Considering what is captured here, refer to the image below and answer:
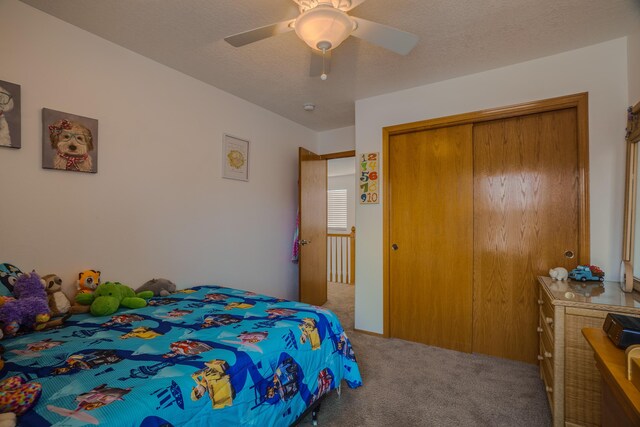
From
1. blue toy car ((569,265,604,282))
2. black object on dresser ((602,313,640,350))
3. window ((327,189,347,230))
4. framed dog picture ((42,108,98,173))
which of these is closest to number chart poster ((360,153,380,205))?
blue toy car ((569,265,604,282))

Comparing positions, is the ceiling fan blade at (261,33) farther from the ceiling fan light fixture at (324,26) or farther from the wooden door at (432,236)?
the wooden door at (432,236)

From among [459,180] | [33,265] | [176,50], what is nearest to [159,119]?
[176,50]

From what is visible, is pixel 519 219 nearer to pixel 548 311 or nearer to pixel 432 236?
pixel 432 236

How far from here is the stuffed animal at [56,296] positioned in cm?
169

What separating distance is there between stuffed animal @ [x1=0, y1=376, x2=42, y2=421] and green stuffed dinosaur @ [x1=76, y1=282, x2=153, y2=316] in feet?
2.79

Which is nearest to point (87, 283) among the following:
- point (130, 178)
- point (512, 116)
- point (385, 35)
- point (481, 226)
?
point (130, 178)

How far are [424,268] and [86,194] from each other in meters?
2.81

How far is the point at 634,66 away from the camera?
2.01 metres

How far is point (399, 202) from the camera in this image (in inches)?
119

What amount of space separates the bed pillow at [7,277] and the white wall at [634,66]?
3836mm

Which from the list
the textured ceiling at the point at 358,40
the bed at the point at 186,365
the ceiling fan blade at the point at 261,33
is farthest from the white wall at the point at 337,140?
the bed at the point at 186,365

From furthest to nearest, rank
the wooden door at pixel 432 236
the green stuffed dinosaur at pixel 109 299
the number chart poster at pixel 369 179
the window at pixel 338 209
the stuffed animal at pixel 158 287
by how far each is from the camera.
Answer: the window at pixel 338 209 < the number chart poster at pixel 369 179 < the wooden door at pixel 432 236 < the stuffed animal at pixel 158 287 < the green stuffed dinosaur at pixel 109 299

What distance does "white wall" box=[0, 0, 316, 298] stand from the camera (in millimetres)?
1754

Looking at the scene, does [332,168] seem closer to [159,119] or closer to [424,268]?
[424,268]
